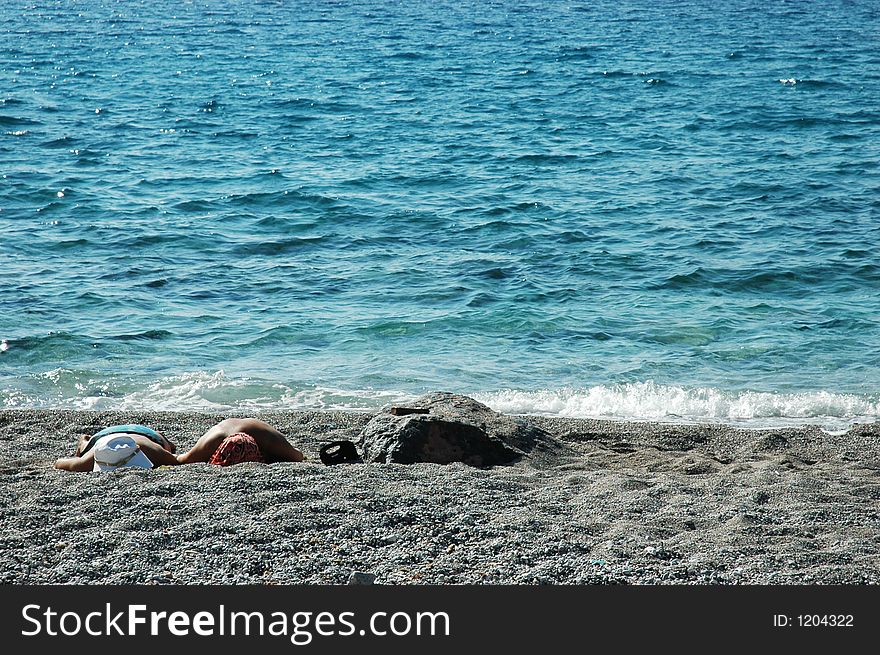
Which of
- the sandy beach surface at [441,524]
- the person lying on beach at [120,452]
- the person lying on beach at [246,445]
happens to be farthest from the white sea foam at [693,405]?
the person lying on beach at [120,452]

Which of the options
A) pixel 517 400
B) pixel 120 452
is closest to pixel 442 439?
pixel 120 452

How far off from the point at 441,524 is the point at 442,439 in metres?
1.76

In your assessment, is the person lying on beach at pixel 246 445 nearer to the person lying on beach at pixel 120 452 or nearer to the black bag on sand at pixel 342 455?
the person lying on beach at pixel 120 452

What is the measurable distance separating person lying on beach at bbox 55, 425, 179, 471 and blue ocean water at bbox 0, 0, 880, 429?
256 cm

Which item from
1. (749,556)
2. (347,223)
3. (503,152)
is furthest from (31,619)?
(503,152)

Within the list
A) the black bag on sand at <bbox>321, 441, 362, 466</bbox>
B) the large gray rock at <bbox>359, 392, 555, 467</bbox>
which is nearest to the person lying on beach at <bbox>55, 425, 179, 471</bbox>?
the black bag on sand at <bbox>321, 441, 362, 466</bbox>

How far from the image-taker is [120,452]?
6.29 m

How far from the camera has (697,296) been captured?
12.5 meters

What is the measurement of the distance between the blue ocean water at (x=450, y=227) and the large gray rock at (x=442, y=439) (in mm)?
1893

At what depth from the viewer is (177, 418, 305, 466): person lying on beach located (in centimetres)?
650

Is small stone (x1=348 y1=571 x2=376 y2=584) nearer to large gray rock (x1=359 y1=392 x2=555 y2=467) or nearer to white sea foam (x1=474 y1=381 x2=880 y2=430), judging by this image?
large gray rock (x1=359 y1=392 x2=555 y2=467)

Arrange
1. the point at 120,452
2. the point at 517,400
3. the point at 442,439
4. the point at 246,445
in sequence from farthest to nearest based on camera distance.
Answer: the point at 517,400 → the point at 442,439 → the point at 246,445 → the point at 120,452

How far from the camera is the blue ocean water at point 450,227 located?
10141 millimetres

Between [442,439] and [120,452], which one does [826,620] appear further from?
[120,452]
